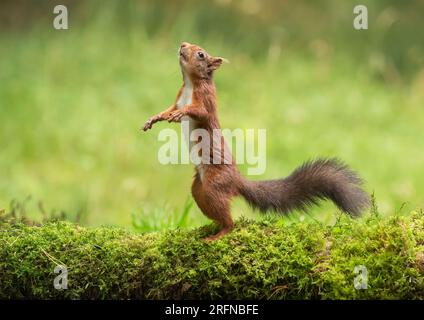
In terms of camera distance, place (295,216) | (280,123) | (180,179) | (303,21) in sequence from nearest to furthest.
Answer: (295,216) → (180,179) → (280,123) → (303,21)

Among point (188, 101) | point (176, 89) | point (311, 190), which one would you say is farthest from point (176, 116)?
point (176, 89)

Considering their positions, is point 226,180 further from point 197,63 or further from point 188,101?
point 197,63

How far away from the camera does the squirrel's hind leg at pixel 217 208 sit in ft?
13.6

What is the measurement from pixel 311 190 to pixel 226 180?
0.48m

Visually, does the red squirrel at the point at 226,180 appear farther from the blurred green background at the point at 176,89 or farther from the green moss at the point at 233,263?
the blurred green background at the point at 176,89

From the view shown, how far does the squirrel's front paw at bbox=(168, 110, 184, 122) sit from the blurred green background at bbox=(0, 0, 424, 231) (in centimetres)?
296

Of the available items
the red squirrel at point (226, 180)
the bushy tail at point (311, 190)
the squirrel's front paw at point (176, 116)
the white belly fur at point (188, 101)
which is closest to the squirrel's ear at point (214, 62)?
the red squirrel at point (226, 180)

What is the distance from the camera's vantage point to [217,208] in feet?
13.6

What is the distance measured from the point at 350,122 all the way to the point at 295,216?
15.6 feet

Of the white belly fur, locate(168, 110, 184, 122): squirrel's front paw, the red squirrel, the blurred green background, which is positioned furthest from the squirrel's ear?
the blurred green background
